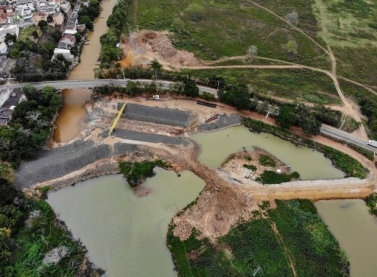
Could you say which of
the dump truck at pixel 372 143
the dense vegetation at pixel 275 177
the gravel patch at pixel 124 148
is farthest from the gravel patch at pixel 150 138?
the dump truck at pixel 372 143

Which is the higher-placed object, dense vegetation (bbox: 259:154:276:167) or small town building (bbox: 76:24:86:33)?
small town building (bbox: 76:24:86:33)

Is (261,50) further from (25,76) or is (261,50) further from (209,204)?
(25,76)

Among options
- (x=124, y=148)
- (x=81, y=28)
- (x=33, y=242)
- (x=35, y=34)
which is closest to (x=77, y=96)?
(x=124, y=148)

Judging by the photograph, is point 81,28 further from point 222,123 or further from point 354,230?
point 354,230

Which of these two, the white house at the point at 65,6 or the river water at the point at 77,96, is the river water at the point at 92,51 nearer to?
the river water at the point at 77,96

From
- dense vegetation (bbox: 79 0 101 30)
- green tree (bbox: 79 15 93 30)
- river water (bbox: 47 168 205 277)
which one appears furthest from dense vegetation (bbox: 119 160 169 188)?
dense vegetation (bbox: 79 0 101 30)

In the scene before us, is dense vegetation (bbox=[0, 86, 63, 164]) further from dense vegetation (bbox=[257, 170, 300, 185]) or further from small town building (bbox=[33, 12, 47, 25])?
dense vegetation (bbox=[257, 170, 300, 185])
